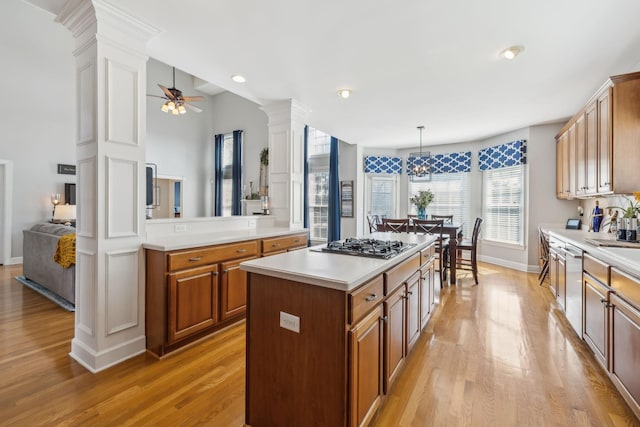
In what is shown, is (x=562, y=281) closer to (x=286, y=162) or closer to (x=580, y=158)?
(x=580, y=158)

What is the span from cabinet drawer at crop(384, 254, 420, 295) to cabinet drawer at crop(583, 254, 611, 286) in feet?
3.94

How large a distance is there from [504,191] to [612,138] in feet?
10.5

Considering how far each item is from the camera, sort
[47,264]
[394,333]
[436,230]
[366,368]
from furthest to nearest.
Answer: [436,230] < [47,264] < [394,333] < [366,368]

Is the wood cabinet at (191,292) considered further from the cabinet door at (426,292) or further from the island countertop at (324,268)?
the cabinet door at (426,292)

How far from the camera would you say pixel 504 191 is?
5.76 meters

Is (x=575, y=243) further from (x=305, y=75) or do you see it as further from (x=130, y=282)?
(x=130, y=282)

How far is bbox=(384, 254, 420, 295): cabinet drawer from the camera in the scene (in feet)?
5.56

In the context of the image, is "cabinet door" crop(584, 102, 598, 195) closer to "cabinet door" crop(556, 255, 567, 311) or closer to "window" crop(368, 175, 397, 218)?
"cabinet door" crop(556, 255, 567, 311)

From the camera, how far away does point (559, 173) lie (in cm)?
474

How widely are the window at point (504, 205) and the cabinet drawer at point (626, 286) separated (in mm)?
3939

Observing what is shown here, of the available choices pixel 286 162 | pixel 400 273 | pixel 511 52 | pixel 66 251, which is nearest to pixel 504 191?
pixel 511 52

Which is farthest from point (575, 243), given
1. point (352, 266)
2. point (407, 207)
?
point (407, 207)

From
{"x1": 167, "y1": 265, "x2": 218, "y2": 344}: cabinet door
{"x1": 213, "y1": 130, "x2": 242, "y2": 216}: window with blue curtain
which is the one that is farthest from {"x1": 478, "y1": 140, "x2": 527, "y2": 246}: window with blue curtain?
{"x1": 213, "y1": 130, "x2": 242, "y2": 216}: window with blue curtain

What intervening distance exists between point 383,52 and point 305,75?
0.91 meters
